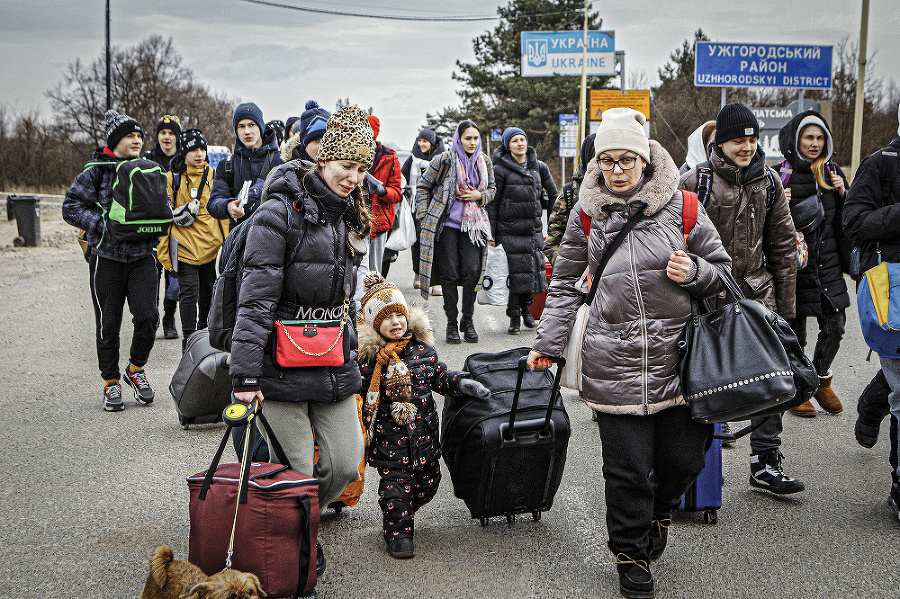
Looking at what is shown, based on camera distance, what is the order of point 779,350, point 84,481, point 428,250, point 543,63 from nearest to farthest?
1. point 779,350
2. point 84,481
3. point 428,250
4. point 543,63

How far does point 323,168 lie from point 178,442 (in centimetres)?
284

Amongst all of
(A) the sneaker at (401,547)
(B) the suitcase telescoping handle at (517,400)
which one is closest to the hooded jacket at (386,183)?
(B) the suitcase telescoping handle at (517,400)

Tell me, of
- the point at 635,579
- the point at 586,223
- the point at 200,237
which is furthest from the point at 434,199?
the point at 635,579

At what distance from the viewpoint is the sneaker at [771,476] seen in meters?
4.52

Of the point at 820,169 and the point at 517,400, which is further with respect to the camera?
the point at 820,169

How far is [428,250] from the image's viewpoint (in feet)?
28.8

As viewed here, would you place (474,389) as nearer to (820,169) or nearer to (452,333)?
(820,169)

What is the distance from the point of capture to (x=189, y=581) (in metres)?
2.88

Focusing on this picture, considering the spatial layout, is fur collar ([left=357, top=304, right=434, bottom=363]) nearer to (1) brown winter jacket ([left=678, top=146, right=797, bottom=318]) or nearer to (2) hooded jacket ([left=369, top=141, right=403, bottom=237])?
→ (1) brown winter jacket ([left=678, top=146, right=797, bottom=318])

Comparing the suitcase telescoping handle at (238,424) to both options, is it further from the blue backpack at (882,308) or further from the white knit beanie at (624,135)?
the blue backpack at (882,308)

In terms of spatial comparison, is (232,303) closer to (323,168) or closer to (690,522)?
(323,168)

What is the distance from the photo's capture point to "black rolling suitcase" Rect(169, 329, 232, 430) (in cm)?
555

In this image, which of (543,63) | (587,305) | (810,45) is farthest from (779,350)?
(543,63)

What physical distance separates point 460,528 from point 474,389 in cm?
81
